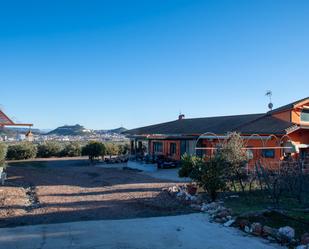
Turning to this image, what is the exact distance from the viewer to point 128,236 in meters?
7.61

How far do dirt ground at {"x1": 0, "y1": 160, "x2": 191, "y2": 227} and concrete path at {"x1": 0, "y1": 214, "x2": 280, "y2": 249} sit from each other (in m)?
0.94

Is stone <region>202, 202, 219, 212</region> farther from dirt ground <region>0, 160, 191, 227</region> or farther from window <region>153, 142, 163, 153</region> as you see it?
window <region>153, 142, 163, 153</region>

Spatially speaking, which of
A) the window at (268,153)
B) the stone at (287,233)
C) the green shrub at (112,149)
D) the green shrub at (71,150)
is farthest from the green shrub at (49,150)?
the stone at (287,233)

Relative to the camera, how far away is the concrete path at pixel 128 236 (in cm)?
698

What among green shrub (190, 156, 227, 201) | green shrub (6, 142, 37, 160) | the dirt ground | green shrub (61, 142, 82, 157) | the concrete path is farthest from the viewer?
green shrub (61, 142, 82, 157)

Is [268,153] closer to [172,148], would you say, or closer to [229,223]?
[172,148]

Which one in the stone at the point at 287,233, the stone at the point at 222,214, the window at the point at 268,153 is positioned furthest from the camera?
the window at the point at 268,153

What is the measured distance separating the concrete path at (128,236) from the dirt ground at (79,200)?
36.9 inches

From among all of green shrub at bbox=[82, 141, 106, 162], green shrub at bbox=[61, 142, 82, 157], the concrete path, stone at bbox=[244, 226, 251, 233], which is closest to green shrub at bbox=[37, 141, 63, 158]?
green shrub at bbox=[61, 142, 82, 157]

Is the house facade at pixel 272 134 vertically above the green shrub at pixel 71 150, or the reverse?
the house facade at pixel 272 134

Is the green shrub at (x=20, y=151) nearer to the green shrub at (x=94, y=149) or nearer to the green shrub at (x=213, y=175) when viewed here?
the green shrub at (x=94, y=149)

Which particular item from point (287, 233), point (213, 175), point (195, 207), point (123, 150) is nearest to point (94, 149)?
point (123, 150)

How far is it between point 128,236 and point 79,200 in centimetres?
529

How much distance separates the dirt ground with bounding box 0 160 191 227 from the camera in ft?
31.8
